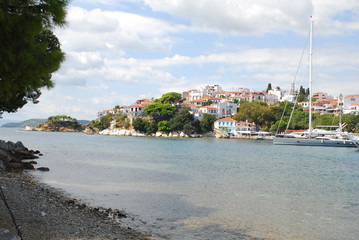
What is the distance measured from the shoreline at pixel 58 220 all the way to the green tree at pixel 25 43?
3338 mm

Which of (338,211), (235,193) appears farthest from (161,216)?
(338,211)

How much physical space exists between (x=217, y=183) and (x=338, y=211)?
803cm

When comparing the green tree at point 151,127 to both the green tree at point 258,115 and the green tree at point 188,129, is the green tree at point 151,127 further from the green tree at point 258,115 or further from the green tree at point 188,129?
the green tree at point 258,115

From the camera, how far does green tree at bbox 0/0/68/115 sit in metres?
5.22

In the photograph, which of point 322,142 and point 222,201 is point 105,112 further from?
point 222,201

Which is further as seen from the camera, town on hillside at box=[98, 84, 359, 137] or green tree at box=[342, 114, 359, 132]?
town on hillside at box=[98, 84, 359, 137]

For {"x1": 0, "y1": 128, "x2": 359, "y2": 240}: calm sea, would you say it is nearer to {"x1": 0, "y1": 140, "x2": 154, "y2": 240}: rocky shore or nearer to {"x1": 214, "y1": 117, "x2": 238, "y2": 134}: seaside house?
{"x1": 0, "y1": 140, "x2": 154, "y2": 240}: rocky shore

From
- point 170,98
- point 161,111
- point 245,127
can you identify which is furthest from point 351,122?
point 170,98

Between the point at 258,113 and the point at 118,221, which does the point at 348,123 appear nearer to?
the point at 258,113

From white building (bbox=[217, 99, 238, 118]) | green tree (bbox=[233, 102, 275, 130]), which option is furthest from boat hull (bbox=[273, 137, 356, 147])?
white building (bbox=[217, 99, 238, 118])

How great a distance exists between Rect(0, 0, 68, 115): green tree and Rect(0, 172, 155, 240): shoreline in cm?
334

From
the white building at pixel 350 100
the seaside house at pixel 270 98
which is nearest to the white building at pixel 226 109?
the seaside house at pixel 270 98

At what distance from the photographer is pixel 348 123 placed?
96750 mm

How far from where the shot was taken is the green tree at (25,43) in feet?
17.1
